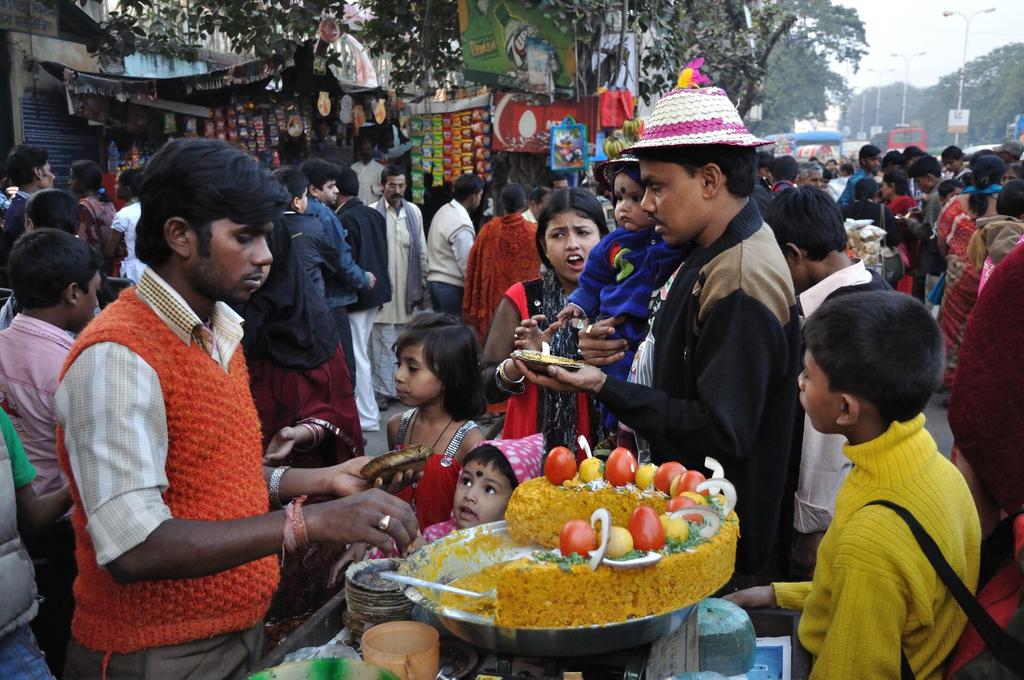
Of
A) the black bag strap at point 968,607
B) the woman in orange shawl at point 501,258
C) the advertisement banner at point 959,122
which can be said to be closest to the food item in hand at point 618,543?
Answer: the black bag strap at point 968,607

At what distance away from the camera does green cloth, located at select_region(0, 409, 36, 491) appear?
219cm

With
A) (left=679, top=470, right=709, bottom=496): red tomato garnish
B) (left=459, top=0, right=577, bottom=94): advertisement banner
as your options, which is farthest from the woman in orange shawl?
(left=679, top=470, right=709, bottom=496): red tomato garnish

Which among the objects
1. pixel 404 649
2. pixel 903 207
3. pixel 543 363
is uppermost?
pixel 543 363

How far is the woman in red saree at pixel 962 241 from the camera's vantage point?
271 inches

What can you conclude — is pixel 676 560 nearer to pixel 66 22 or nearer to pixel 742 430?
pixel 742 430

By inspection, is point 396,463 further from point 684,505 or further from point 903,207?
point 903,207

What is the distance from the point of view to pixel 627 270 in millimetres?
2703

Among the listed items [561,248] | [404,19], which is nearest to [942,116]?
[404,19]

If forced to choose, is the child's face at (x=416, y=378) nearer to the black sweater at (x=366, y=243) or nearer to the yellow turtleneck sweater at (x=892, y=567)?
the yellow turtleneck sweater at (x=892, y=567)

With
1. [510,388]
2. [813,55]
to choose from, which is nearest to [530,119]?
[510,388]

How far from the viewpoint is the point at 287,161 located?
1023cm

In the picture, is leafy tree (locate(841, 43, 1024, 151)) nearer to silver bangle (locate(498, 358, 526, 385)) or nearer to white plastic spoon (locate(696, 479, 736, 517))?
silver bangle (locate(498, 358, 526, 385))

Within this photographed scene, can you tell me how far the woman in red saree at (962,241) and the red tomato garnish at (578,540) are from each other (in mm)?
6206

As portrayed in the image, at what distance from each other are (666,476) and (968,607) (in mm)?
644
